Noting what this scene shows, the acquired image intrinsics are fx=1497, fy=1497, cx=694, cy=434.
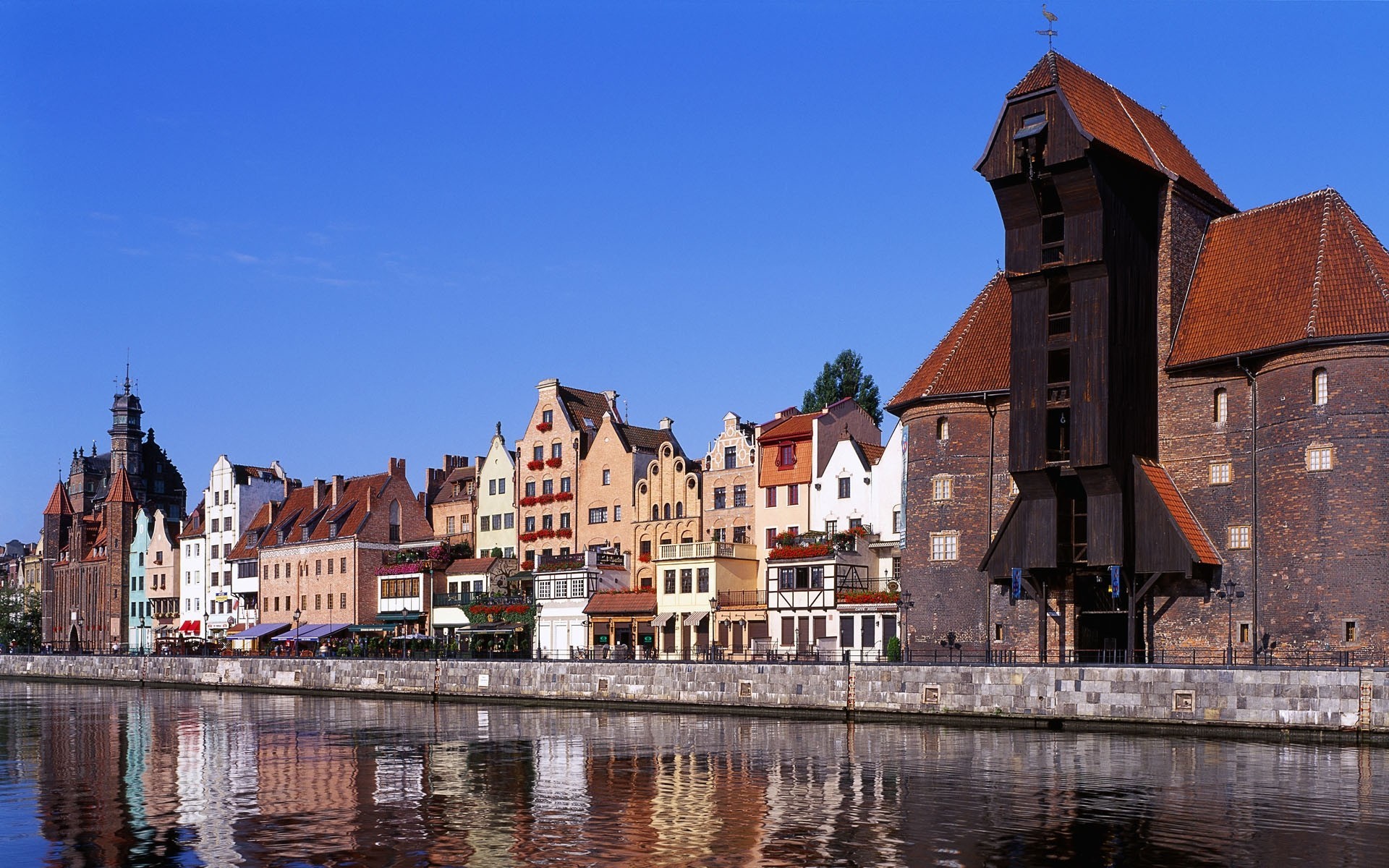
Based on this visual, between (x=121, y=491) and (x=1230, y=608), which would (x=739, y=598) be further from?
(x=121, y=491)

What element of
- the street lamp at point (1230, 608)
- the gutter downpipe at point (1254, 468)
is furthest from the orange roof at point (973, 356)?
the street lamp at point (1230, 608)

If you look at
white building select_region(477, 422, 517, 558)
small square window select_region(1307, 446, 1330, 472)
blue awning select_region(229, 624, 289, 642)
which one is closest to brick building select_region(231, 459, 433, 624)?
blue awning select_region(229, 624, 289, 642)

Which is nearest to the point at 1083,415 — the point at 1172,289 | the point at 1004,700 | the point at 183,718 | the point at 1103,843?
the point at 1172,289

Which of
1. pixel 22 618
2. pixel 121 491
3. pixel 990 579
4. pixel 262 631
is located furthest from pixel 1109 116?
pixel 22 618

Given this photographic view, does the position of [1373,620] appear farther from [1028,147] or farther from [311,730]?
[311,730]

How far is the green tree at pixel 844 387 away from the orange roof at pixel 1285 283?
38.2 m

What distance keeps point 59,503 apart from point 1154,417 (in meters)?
130

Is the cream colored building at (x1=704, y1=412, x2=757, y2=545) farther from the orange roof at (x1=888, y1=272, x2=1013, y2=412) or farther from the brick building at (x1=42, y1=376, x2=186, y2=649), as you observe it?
the brick building at (x1=42, y1=376, x2=186, y2=649)

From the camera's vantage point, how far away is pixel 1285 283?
53.9 meters

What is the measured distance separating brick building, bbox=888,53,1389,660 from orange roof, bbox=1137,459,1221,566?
117 mm

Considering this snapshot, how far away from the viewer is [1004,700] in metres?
50.7

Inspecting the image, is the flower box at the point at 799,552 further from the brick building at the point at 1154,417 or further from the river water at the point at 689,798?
the river water at the point at 689,798

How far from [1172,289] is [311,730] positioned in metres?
35.8

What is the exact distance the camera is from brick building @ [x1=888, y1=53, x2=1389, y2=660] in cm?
5022
